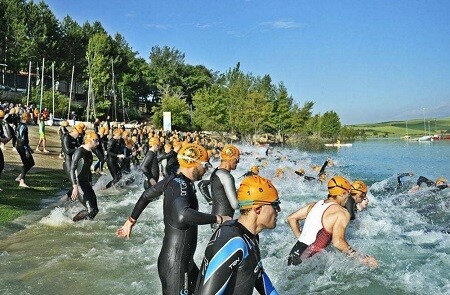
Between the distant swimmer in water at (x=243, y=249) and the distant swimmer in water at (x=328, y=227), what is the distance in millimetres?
2334

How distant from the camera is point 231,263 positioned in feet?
8.64

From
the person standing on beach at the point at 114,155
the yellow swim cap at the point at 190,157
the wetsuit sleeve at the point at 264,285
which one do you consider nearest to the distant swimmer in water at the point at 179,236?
the yellow swim cap at the point at 190,157

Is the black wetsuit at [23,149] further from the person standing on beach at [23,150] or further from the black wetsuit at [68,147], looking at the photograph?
the black wetsuit at [68,147]

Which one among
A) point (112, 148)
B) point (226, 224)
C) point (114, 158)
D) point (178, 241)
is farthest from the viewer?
point (114, 158)

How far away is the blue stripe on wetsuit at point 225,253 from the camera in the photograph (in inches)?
103

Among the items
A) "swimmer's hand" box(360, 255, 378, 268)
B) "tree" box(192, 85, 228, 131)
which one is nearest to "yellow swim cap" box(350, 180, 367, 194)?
"swimmer's hand" box(360, 255, 378, 268)

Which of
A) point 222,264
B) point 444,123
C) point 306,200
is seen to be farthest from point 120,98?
point 444,123

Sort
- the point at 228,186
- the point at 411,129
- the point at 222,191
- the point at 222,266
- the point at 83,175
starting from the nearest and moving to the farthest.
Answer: the point at 222,266, the point at 228,186, the point at 222,191, the point at 83,175, the point at 411,129

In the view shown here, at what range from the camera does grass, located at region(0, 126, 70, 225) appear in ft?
35.5

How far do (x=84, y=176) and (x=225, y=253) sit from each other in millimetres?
6991

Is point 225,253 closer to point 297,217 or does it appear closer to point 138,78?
point 297,217

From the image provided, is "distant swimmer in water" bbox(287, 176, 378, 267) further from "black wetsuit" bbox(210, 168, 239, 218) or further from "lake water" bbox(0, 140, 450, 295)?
"black wetsuit" bbox(210, 168, 239, 218)

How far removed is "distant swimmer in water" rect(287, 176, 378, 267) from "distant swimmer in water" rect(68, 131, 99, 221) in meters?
4.89

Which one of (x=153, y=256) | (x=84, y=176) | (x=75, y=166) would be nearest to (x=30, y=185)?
(x=84, y=176)
